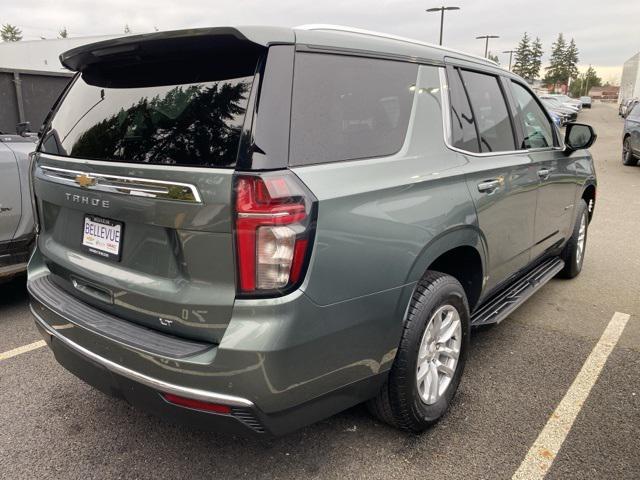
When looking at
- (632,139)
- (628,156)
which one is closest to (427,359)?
(632,139)

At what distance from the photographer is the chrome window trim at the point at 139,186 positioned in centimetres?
187

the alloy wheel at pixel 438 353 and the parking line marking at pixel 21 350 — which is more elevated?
the alloy wheel at pixel 438 353

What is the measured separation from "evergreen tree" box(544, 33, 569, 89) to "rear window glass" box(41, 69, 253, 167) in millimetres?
115771

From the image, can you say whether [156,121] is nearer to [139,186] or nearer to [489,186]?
[139,186]

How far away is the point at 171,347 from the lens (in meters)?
1.95

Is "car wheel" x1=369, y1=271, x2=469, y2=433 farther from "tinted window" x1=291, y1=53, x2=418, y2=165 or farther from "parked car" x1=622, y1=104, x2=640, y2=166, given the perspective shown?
"parked car" x1=622, y1=104, x2=640, y2=166

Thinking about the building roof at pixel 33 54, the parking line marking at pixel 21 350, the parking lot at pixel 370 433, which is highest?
the building roof at pixel 33 54

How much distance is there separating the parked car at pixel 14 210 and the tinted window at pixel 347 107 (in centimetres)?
296

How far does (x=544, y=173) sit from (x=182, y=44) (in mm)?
2663

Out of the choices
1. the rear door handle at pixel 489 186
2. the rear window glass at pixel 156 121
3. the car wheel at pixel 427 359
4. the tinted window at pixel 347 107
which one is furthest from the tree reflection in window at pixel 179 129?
the rear door handle at pixel 489 186

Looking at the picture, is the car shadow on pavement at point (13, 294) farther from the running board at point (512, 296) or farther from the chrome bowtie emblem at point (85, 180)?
the running board at point (512, 296)

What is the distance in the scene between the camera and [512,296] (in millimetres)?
3602

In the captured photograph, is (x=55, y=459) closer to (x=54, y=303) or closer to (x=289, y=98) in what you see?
(x=54, y=303)

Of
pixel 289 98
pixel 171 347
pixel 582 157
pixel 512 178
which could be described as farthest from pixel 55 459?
pixel 582 157
